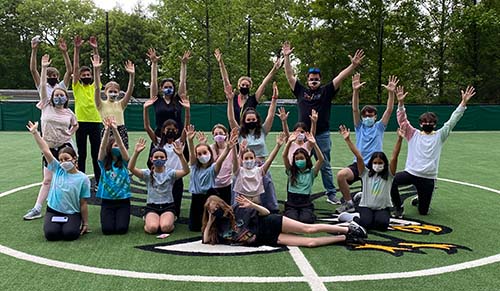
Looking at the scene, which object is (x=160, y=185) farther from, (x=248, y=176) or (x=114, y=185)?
(x=248, y=176)

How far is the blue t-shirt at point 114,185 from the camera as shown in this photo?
643cm

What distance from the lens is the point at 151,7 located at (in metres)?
59.6

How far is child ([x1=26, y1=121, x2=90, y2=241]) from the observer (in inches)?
229

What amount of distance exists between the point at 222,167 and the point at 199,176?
1.58 ft

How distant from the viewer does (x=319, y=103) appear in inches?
307

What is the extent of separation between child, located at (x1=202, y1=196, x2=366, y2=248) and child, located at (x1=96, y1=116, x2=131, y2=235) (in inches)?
49.9

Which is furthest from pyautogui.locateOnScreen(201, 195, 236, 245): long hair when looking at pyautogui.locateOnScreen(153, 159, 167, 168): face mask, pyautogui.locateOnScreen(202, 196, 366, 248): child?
pyautogui.locateOnScreen(153, 159, 167, 168): face mask

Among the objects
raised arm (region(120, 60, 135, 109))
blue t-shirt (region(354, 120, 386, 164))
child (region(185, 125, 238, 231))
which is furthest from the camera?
raised arm (region(120, 60, 135, 109))

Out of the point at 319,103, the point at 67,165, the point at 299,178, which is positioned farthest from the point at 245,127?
the point at 67,165

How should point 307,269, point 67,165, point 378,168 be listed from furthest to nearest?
point 378,168 < point 67,165 < point 307,269

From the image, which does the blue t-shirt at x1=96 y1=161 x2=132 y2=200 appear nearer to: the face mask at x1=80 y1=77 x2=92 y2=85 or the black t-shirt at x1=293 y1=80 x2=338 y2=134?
the face mask at x1=80 y1=77 x2=92 y2=85

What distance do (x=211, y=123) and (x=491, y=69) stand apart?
872 inches

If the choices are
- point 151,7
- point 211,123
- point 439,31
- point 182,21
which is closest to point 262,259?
point 211,123

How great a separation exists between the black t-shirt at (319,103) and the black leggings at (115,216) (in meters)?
3.21
